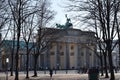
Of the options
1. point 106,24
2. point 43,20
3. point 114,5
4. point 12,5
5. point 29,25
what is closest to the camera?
point 114,5

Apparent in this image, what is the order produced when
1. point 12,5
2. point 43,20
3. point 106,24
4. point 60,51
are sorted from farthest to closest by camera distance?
point 60,51, point 43,20, point 12,5, point 106,24

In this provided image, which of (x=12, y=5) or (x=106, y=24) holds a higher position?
(x=12, y=5)

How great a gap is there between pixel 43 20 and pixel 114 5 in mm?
23966

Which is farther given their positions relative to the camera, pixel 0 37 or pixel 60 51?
pixel 60 51

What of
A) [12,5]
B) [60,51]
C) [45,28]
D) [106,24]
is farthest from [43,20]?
[60,51]

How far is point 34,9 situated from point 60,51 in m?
100.0

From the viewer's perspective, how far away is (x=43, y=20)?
187ft

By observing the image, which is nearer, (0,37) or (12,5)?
(12,5)

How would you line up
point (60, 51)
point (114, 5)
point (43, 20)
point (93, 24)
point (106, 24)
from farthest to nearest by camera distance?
point (60, 51)
point (43, 20)
point (93, 24)
point (106, 24)
point (114, 5)

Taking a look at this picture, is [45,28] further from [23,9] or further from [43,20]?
[23,9]

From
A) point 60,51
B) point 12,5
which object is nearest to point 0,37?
point 12,5

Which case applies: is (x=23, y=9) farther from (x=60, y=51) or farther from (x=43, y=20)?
(x=60, y=51)

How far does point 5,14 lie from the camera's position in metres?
36.7

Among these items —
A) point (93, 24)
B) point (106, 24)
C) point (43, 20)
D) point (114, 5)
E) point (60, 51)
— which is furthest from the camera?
point (60, 51)
